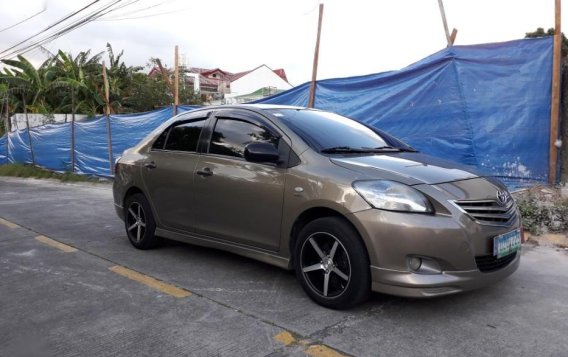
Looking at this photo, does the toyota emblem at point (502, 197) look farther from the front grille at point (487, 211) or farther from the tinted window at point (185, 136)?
the tinted window at point (185, 136)

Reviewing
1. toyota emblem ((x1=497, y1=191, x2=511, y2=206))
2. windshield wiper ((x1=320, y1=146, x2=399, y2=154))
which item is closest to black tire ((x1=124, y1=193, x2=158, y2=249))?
windshield wiper ((x1=320, y1=146, x2=399, y2=154))

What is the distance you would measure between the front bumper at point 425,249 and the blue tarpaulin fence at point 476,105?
3819mm

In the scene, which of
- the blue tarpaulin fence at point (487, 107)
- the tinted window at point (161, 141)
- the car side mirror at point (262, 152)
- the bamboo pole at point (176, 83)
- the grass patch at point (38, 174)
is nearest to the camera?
the car side mirror at point (262, 152)

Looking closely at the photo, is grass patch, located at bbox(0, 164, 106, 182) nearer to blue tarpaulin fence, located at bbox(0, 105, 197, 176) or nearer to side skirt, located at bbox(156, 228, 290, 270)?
blue tarpaulin fence, located at bbox(0, 105, 197, 176)

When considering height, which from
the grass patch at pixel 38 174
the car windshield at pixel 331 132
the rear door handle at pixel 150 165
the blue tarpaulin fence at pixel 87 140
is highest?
the car windshield at pixel 331 132

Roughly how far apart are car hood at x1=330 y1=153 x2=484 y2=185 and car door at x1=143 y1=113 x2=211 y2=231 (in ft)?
5.51

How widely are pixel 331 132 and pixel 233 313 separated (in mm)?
1768

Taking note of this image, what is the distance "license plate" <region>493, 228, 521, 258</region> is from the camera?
11.3ft

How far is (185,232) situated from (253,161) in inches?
51.1

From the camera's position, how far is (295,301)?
12.8 feet

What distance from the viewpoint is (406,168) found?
3.70m

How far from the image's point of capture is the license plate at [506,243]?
3.44 meters

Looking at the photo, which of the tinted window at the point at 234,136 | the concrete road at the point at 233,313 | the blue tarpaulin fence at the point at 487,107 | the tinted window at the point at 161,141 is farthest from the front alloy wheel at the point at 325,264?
the blue tarpaulin fence at the point at 487,107

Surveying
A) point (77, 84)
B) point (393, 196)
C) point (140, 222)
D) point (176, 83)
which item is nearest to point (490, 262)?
point (393, 196)
